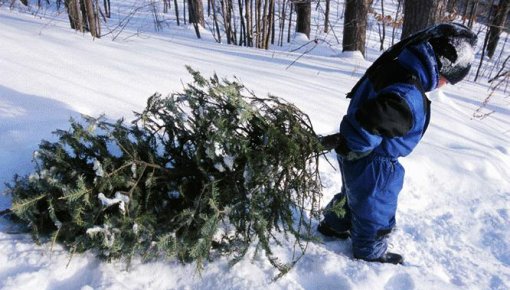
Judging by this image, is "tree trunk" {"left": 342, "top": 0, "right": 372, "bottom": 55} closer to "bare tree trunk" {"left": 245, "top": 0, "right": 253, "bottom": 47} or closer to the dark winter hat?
"bare tree trunk" {"left": 245, "top": 0, "right": 253, "bottom": 47}

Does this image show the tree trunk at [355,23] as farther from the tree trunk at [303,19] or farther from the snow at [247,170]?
the tree trunk at [303,19]

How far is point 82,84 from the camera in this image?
3727mm

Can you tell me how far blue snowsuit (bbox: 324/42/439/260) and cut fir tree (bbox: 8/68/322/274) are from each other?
30 cm

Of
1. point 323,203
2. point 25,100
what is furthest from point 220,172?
point 25,100

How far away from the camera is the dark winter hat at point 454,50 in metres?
2.27

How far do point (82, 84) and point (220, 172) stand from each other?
225 cm

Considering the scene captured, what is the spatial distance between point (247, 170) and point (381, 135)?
2.56 feet

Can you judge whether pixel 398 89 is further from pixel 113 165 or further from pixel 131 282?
pixel 131 282

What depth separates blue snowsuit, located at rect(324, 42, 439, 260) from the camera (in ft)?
7.07

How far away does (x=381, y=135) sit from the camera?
2238mm

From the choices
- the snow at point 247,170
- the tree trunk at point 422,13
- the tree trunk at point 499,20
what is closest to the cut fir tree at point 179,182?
the snow at point 247,170

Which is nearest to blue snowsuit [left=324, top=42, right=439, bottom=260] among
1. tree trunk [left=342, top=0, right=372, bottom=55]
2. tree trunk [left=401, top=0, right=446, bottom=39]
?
tree trunk [left=401, top=0, right=446, bottom=39]

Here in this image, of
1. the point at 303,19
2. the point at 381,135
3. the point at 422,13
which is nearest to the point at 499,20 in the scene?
the point at 303,19

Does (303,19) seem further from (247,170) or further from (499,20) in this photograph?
(247,170)
